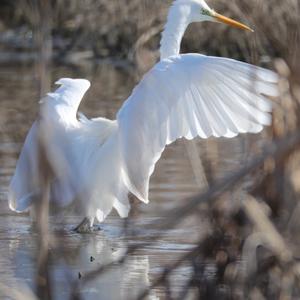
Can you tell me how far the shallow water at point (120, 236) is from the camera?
363 cm

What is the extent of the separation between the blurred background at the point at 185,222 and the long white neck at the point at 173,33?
0.23 metres

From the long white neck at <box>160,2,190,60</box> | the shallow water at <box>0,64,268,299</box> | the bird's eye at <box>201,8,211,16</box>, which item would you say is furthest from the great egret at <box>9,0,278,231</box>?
the bird's eye at <box>201,8,211,16</box>

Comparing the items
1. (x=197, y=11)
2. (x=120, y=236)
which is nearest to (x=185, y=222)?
(x=120, y=236)

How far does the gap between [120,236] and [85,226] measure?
0.43 m

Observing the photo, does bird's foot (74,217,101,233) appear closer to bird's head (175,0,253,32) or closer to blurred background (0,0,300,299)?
blurred background (0,0,300,299)

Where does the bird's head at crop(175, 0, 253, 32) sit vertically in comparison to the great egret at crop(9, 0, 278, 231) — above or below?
above

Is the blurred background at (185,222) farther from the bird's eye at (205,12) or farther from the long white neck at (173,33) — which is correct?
the bird's eye at (205,12)

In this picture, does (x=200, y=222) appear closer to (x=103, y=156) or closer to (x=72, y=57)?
(x=103, y=156)

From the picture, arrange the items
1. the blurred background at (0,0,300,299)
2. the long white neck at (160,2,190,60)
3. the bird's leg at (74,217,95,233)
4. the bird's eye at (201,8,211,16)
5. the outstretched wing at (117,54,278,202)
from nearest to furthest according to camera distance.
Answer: the blurred background at (0,0,300,299) < the outstretched wing at (117,54,278,202) < the bird's leg at (74,217,95,233) < the long white neck at (160,2,190,60) < the bird's eye at (201,8,211,16)

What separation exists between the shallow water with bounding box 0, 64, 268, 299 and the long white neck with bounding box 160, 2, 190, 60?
31.2 inches

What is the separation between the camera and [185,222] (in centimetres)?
684

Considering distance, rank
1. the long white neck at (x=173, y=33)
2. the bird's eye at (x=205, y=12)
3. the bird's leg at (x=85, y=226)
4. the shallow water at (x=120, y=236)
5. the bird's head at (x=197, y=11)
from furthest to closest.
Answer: the bird's eye at (x=205, y=12)
the bird's head at (x=197, y=11)
the long white neck at (x=173, y=33)
the bird's leg at (x=85, y=226)
the shallow water at (x=120, y=236)

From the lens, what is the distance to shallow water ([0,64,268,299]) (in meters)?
3.63

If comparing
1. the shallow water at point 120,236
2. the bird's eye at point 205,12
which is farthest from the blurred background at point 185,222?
the bird's eye at point 205,12
